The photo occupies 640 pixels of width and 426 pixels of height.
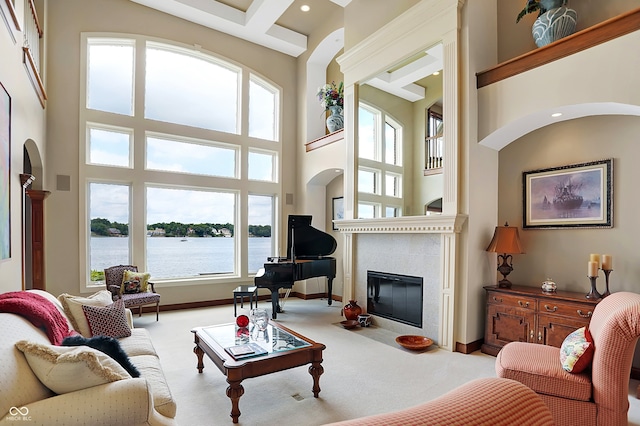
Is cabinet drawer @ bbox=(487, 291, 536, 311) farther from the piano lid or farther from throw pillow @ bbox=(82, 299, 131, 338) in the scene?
throw pillow @ bbox=(82, 299, 131, 338)

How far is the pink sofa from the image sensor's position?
0.62 m

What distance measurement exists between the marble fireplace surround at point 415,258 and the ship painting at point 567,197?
1053mm

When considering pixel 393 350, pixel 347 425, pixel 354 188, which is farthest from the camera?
pixel 354 188

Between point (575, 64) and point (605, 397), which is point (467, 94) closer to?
point (575, 64)

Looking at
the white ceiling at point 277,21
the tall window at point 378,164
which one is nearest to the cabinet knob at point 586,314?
the tall window at point 378,164

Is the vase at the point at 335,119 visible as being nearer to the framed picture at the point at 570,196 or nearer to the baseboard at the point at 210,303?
the baseboard at the point at 210,303

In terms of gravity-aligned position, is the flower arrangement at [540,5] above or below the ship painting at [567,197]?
above

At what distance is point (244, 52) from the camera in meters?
7.25

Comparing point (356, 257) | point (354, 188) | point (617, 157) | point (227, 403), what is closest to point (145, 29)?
point (354, 188)

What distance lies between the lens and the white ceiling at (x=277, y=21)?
513 cm

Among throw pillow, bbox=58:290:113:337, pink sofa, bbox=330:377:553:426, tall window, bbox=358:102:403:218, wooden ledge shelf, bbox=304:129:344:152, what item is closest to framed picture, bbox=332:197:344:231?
wooden ledge shelf, bbox=304:129:344:152

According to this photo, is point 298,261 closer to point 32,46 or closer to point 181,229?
point 181,229

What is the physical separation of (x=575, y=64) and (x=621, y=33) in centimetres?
39
